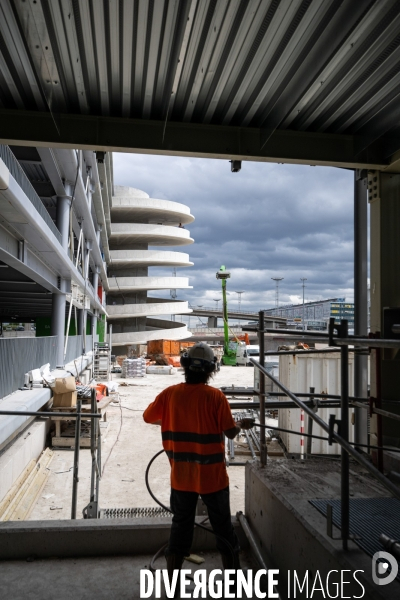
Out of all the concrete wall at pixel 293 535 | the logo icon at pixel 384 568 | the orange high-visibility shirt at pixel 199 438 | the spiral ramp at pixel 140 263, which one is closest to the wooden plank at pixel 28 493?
the concrete wall at pixel 293 535

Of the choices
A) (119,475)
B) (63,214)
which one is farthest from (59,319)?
(119,475)

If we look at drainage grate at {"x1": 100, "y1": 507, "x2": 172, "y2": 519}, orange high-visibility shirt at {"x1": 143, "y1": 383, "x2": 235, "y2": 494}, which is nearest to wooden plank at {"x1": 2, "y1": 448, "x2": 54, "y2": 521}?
drainage grate at {"x1": 100, "y1": 507, "x2": 172, "y2": 519}

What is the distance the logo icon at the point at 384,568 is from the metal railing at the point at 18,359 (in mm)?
8045

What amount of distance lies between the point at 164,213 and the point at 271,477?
53207 millimetres

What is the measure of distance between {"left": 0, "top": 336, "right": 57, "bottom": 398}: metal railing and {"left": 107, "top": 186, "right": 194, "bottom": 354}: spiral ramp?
130ft

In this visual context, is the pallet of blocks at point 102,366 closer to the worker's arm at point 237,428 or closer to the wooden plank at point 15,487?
the wooden plank at point 15,487

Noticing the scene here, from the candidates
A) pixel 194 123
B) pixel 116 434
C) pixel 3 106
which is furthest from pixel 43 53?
pixel 116 434

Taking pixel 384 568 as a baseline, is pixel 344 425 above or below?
above

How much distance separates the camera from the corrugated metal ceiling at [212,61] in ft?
11.2

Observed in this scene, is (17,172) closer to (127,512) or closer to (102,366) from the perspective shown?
(127,512)

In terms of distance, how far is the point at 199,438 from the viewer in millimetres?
3207

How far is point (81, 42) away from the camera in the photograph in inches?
150

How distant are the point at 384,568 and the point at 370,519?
91cm

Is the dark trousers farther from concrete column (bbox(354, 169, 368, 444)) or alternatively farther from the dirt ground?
the dirt ground
